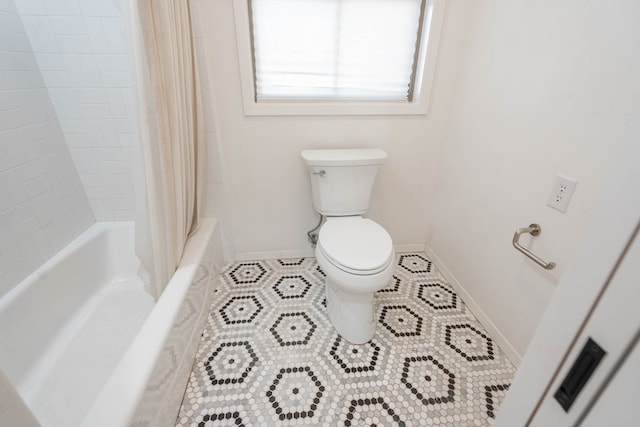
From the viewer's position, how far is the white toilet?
1188mm

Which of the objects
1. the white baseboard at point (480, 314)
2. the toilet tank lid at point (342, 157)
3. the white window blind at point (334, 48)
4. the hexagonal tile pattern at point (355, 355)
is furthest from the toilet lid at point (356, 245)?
the white window blind at point (334, 48)

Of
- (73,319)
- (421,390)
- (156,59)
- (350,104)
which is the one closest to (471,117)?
(350,104)

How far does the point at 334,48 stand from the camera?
1.52m

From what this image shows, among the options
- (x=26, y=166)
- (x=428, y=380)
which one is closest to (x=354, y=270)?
(x=428, y=380)

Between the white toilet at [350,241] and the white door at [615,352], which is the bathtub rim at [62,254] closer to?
the white toilet at [350,241]

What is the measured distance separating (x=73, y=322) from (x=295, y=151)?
1.43 metres

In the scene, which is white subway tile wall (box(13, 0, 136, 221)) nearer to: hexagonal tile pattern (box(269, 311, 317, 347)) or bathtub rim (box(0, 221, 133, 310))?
bathtub rim (box(0, 221, 133, 310))

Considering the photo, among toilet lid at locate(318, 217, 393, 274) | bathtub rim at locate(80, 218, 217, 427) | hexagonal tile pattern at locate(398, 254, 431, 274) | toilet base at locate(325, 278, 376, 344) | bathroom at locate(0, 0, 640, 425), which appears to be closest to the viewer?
bathtub rim at locate(80, 218, 217, 427)

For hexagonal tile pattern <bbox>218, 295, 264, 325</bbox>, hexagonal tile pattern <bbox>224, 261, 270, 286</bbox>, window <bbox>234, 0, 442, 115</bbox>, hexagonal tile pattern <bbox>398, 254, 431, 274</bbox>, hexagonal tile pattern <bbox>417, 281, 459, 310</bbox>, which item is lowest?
hexagonal tile pattern <bbox>218, 295, 264, 325</bbox>

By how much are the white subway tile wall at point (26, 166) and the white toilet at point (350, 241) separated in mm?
1249

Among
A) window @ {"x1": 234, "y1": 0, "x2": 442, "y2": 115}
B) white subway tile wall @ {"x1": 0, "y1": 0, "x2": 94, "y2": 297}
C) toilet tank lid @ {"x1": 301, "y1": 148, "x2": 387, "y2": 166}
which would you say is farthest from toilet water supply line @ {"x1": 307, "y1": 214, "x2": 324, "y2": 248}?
white subway tile wall @ {"x1": 0, "y1": 0, "x2": 94, "y2": 297}

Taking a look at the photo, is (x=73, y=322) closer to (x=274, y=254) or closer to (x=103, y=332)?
(x=103, y=332)

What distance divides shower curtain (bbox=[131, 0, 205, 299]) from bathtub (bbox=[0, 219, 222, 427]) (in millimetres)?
159

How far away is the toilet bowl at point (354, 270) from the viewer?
1173mm
